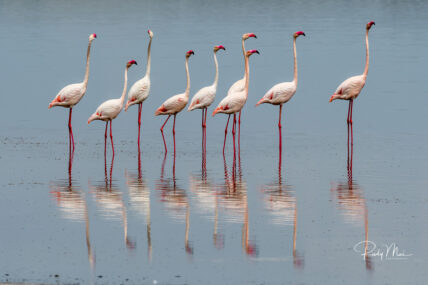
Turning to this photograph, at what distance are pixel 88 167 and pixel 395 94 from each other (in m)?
11.5

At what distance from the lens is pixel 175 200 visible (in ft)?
45.8

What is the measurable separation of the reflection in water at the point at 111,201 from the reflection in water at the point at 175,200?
1.95 ft

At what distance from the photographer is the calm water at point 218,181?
10570mm

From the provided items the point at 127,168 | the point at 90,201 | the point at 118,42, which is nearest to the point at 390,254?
the point at 90,201

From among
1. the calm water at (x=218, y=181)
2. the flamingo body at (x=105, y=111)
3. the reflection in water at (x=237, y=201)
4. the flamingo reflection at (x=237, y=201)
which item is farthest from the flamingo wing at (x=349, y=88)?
the flamingo body at (x=105, y=111)

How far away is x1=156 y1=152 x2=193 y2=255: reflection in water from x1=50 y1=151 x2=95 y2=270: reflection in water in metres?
1.08

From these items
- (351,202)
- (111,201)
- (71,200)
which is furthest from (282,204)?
(71,200)

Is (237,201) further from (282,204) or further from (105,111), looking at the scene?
(105,111)

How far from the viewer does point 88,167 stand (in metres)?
17.0

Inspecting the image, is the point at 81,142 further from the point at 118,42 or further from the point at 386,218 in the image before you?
the point at 118,42

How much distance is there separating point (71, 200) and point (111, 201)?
1.82 feet

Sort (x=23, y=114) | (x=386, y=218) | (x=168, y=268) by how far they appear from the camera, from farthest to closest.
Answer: (x=23, y=114), (x=386, y=218), (x=168, y=268)

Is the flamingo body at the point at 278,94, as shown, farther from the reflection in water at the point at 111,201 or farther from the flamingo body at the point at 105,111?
the reflection in water at the point at 111,201

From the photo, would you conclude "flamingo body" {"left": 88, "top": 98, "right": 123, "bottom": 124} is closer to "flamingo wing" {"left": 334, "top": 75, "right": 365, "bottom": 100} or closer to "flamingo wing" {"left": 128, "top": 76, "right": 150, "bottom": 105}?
"flamingo wing" {"left": 128, "top": 76, "right": 150, "bottom": 105}
